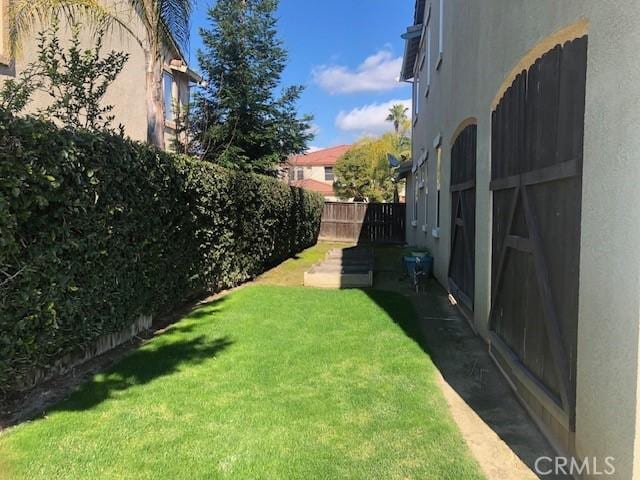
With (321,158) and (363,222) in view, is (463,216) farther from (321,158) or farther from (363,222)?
(321,158)

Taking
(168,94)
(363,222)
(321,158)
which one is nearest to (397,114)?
(321,158)

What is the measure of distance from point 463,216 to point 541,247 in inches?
148

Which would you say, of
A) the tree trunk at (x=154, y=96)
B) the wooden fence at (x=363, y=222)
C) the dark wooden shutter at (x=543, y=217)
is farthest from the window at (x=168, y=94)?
the dark wooden shutter at (x=543, y=217)

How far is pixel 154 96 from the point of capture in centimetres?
875

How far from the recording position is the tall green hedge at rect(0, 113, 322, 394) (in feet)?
12.7

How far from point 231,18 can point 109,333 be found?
1464 centimetres

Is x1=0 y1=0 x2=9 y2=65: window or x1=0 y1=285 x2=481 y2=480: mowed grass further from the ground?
x1=0 y1=0 x2=9 y2=65: window

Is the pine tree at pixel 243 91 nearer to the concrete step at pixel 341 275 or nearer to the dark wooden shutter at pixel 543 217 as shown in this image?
the concrete step at pixel 341 275

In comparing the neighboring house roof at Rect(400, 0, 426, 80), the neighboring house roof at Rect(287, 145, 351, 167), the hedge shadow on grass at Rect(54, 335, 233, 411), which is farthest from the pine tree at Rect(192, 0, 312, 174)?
the neighboring house roof at Rect(287, 145, 351, 167)

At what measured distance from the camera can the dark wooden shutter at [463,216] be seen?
684 centimetres

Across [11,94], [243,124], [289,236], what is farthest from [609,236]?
[243,124]

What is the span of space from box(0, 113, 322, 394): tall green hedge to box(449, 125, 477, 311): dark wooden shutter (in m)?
4.29

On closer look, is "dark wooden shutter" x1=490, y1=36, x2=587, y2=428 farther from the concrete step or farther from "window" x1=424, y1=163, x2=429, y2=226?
"window" x1=424, y1=163, x2=429, y2=226

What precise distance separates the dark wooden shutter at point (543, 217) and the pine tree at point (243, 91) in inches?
505
